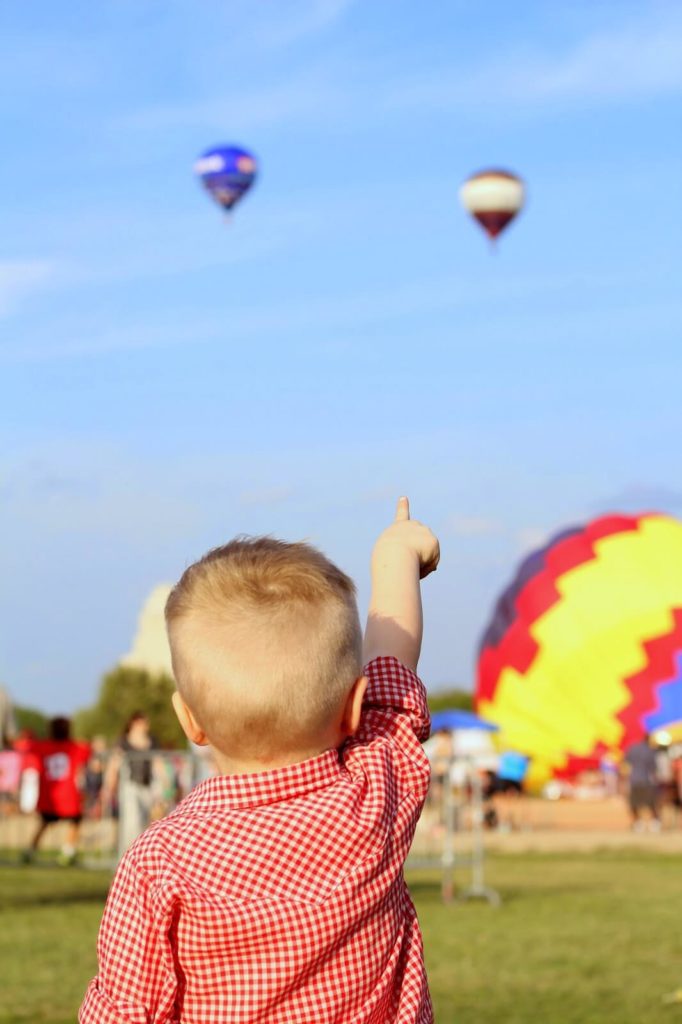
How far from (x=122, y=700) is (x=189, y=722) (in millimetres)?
56027

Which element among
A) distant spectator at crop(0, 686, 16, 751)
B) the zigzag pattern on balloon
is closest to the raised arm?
distant spectator at crop(0, 686, 16, 751)

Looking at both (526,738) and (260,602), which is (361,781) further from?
(526,738)

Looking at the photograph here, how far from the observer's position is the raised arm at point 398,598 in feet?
7.95

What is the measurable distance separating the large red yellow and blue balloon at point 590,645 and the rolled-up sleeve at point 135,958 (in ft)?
100

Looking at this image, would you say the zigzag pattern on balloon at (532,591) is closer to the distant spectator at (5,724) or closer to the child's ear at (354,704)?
the distant spectator at (5,724)

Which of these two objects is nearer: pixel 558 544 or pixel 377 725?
pixel 377 725

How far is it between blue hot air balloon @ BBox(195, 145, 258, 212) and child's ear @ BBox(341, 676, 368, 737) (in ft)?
111

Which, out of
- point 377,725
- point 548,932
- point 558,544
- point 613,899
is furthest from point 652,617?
point 377,725

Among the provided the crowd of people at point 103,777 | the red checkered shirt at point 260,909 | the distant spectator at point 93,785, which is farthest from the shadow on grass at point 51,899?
the red checkered shirt at point 260,909

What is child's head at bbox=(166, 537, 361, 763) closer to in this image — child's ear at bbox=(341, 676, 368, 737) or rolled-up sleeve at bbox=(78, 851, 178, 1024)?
child's ear at bbox=(341, 676, 368, 737)

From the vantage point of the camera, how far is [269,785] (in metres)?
2.17

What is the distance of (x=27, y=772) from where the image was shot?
54.9 feet

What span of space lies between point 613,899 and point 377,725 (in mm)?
13007

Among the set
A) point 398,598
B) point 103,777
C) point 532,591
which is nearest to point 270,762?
point 398,598
